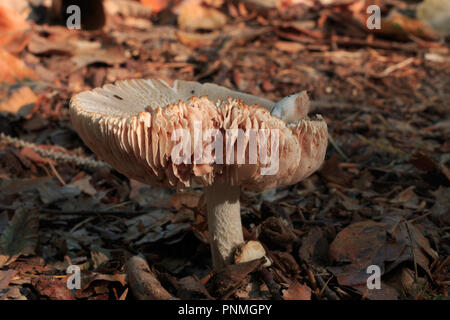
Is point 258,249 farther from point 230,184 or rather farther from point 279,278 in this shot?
point 230,184

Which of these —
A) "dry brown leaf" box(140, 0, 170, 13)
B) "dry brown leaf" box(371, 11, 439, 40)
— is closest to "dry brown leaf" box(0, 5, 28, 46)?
"dry brown leaf" box(140, 0, 170, 13)

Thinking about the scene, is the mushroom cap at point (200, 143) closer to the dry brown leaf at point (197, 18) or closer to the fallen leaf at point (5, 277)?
the fallen leaf at point (5, 277)

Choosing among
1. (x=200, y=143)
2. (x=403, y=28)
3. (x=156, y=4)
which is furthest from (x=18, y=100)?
(x=403, y=28)

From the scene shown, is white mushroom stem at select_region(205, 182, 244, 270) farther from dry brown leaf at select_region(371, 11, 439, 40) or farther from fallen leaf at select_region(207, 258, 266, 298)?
dry brown leaf at select_region(371, 11, 439, 40)

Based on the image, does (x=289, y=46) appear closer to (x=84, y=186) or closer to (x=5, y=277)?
(x=84, y=186)

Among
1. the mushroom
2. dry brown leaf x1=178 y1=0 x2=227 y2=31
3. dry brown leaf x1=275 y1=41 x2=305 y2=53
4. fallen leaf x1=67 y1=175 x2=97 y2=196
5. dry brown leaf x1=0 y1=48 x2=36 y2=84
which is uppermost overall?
dry brown leaf x1=178 y1=0 x2=227 y2=31

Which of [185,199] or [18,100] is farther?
[18,100]
